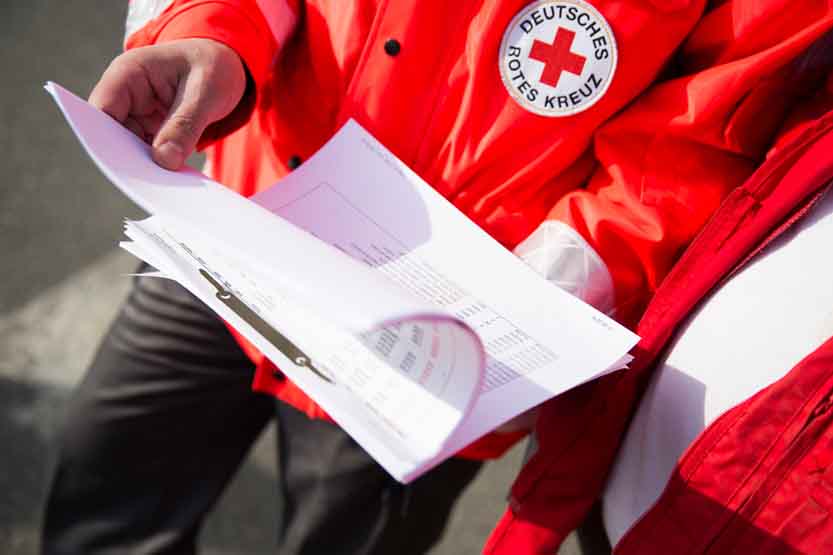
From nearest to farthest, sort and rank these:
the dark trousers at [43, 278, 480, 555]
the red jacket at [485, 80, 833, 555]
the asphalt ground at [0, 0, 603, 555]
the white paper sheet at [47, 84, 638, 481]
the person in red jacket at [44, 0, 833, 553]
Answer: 1. the white paper sheet at [47, 84, 638, 481]
2. the red jacket at [485, 80, 833, 555]
3. the person in red jacket at [44, 0, 833, 553]
4. the dark trousers at [43, 278, 480, 555]
5. the asphalt ground at [0, 0, 603, 555]

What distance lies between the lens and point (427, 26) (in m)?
0.82

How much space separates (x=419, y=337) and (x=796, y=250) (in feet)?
1.14

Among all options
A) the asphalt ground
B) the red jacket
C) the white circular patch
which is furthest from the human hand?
the asphalt ground

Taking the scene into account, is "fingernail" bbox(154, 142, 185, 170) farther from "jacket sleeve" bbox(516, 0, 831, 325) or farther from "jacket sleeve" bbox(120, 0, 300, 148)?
"jacket sleeve" bbox(516, 0, 831, 325)

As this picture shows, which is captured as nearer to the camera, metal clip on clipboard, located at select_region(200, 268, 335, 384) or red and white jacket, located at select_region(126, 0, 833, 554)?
metal clip on clipboard, located at select_region(200, 268, 335, 384)

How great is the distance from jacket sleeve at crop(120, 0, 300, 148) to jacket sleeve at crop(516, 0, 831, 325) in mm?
326

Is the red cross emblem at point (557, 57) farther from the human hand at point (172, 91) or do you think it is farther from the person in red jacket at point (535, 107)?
the human hand at point (172, 91)

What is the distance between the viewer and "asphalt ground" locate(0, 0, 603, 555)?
1.60 metres

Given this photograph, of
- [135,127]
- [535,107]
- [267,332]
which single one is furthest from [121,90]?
[535,107]

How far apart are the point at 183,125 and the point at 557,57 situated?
0.37 metres

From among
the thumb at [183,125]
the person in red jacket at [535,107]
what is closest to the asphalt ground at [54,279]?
the person in red jacket at [535,107]

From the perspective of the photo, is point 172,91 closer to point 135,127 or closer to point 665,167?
point 135,127

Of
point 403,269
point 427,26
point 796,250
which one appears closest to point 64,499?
point 403,269

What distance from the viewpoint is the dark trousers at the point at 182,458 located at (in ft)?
3.51
